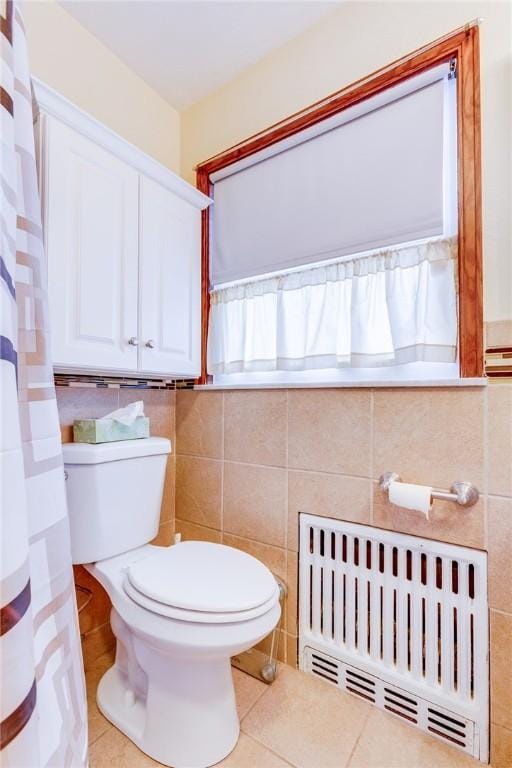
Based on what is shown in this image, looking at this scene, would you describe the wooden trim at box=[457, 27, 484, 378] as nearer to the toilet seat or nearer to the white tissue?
the toilet seat

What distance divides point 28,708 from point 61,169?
1216mm

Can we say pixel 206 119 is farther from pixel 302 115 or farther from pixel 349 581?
pixel 349 581

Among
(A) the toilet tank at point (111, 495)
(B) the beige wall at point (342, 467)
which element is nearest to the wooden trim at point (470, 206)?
(B) the beige wall at point (342, 467)

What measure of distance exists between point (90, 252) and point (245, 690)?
1495mm

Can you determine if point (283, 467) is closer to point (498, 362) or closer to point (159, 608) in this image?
point (159, 608)

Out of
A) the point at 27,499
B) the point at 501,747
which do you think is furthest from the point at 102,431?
the point at 501,747

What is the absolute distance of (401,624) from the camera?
1122 mm

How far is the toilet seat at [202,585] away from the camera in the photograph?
2.98ft

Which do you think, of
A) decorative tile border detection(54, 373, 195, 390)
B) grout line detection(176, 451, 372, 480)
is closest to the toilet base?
grout line detection(176, 451, 372, 480)

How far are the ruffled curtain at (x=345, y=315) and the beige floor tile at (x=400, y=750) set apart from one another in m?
1.07

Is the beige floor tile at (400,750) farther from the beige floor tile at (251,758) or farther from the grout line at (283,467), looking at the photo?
the grout line at (283,467)

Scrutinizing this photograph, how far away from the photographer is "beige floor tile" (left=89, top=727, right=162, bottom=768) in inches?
38.9

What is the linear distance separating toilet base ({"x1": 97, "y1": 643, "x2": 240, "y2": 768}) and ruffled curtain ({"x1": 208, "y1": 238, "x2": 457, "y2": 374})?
98 centimetres

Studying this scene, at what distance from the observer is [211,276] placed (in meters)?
1.64
